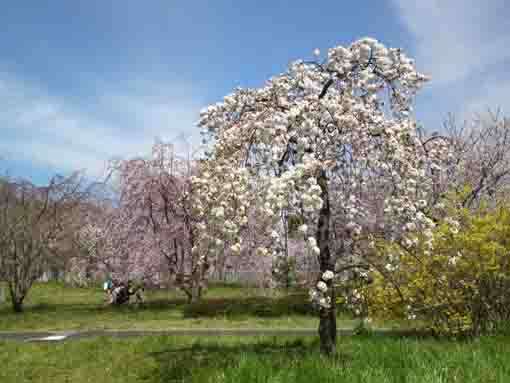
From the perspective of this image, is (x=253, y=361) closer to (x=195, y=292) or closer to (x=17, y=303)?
(x=195, y=292)

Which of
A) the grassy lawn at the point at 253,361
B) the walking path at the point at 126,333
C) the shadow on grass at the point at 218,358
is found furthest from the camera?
the walking path at the point at 126,333

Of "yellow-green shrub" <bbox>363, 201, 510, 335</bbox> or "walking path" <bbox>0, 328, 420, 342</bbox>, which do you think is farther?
"walking path" <bbox>0, 328, 420, 342</bbox>

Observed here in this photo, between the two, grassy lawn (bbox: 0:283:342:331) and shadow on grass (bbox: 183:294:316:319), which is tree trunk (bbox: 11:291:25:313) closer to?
grassy lawn (bbox: 0:283:342:331)

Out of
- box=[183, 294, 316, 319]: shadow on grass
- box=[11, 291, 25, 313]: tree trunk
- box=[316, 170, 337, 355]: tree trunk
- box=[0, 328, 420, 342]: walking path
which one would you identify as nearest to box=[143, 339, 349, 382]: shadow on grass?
box=[316, 170, 337, 355]: tree trunk

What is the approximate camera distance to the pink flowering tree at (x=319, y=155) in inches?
223

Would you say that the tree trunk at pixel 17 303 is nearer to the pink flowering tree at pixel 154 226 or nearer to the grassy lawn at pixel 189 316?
the grassy lawn at pixel 189 316

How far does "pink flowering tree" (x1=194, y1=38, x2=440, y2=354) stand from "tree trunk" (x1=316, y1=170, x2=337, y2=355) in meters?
0.01

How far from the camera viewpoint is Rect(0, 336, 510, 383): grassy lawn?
211 inches

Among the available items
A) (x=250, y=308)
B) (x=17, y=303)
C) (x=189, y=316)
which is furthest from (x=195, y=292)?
(x=17, y=303)

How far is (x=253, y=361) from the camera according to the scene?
5.96 meters

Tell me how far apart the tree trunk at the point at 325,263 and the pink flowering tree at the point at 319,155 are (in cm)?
1

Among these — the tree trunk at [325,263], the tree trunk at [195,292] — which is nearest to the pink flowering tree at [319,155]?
the tree trunk at [325,263]

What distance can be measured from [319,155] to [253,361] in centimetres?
263

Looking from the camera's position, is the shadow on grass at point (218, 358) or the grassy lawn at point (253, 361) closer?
the grassy lawn at point (253, 361)
